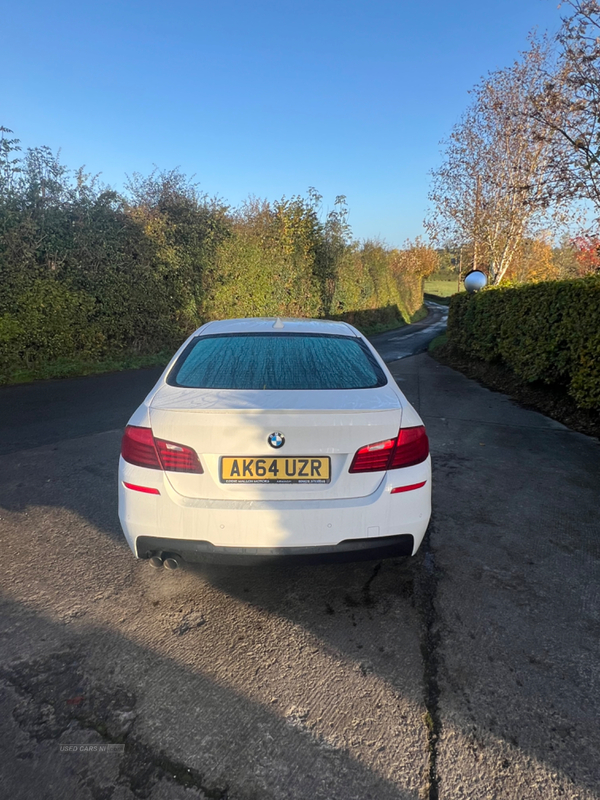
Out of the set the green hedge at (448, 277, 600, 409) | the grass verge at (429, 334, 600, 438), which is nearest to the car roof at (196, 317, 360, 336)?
the green hedge at (448, 277, 600, 409)

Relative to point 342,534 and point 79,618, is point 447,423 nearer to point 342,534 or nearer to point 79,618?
point 342,534

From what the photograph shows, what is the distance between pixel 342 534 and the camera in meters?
2.63

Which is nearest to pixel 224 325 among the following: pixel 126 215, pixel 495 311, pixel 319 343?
pixel 319 343

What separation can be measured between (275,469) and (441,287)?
88.2 m

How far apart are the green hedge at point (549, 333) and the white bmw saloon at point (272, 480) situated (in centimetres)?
515

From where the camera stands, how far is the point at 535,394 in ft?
30.4

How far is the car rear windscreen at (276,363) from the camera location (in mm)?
3098

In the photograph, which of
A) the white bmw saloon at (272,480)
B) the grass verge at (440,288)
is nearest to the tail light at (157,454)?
Answer: the white bmw saloon at (272,480)

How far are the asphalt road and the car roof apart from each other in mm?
1587

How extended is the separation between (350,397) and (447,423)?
16.4 ft

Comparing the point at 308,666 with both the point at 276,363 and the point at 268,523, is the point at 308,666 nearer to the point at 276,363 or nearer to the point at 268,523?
the point at 268,523

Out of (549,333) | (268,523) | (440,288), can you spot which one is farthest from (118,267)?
(440,288)

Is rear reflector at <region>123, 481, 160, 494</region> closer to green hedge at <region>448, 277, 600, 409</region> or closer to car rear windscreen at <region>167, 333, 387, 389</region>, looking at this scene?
car rear windscreen at <region>167, 333, 387, 389</region>

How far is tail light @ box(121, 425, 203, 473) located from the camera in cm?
263
